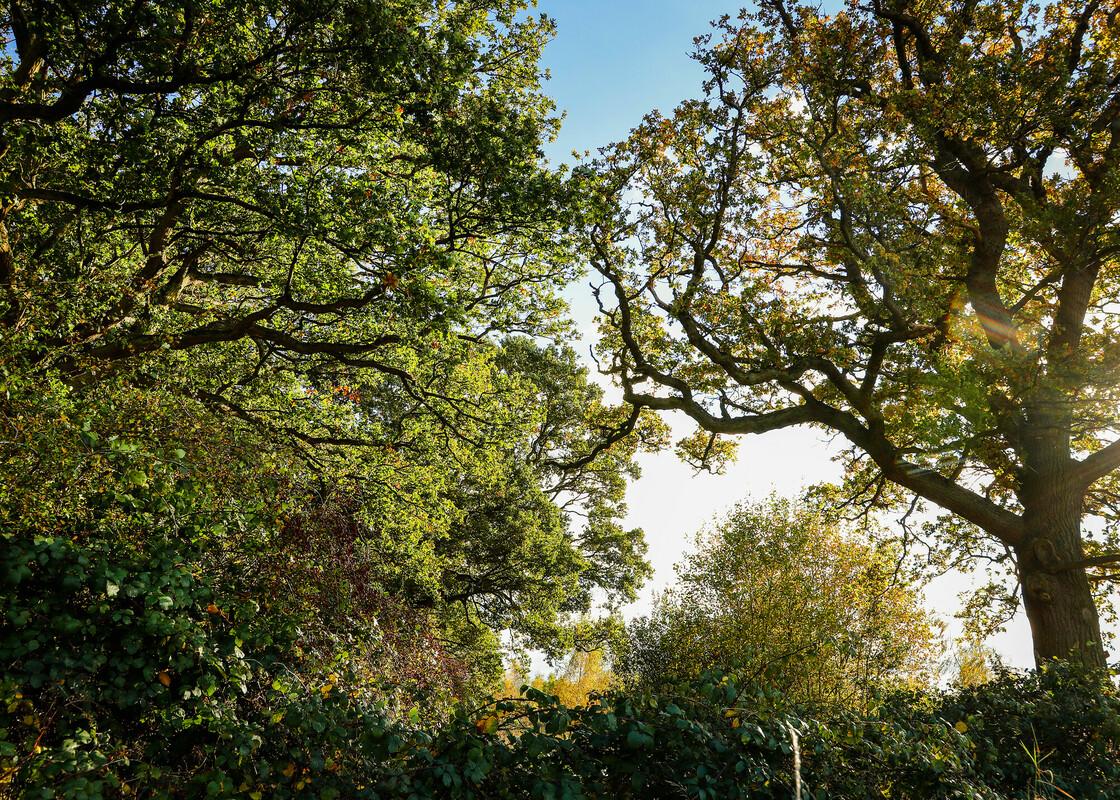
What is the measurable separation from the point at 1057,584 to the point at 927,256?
5127 millimetres

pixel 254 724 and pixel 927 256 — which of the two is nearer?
pixel 254 724

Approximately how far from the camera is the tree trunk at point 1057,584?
952cm

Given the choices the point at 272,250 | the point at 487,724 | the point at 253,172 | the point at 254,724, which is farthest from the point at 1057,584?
the point at 272,250

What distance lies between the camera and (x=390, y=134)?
8625 millimetres

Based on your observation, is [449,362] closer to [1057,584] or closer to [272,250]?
[272,250]

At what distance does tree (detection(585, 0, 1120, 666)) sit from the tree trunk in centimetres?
3

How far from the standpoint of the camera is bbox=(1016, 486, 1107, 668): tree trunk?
9.52m

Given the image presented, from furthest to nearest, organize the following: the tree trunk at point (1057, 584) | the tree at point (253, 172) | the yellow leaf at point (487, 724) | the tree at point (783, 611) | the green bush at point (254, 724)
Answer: the tree at point (783, 611), the tree trunk at point (1057, 584), the tree at point (253, 172), the yellow leaf at point (487, 724), the green bush at point (254, 724)

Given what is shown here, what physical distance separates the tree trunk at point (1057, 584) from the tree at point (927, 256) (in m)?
0.03

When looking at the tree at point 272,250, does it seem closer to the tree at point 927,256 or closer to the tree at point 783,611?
the tree at point 927,256

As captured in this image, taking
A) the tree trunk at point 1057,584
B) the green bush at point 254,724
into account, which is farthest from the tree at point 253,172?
the tree trunk at point 1057,584

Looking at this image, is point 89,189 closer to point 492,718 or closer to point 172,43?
point 172,43

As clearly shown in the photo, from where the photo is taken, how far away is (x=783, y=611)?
55.8ft

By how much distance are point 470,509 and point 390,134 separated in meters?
12.5
